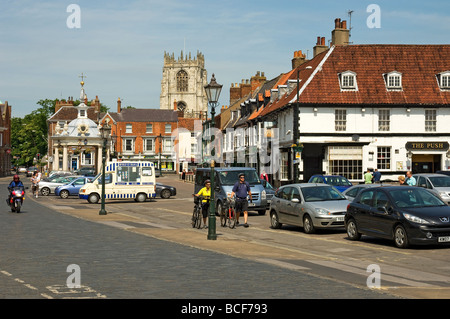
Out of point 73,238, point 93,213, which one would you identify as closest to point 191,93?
point 93,213

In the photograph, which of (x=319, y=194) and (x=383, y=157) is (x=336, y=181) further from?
(x=383, y=157)

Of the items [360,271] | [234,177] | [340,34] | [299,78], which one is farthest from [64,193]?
[360,271]

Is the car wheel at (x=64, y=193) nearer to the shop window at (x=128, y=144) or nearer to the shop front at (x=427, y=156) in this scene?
the shop front at (x=427, y=156)

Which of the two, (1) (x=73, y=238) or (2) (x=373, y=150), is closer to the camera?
(1) (x=73, y=238)

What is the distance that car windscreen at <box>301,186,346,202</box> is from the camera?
21797 mm

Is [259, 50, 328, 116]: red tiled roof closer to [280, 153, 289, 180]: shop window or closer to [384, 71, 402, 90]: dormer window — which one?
[280, 153, 289, 180]: shop window

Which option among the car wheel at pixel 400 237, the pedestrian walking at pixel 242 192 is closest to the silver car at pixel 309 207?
the pedestrian walking at pixel 242 192

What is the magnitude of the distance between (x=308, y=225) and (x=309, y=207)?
59 centimetres

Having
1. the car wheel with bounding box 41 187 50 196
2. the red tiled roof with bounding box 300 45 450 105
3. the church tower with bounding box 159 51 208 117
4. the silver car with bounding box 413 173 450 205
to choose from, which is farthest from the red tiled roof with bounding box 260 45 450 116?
the church tower with bounding box 159 51 208 117

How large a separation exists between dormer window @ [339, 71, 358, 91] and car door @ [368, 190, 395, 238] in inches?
1208

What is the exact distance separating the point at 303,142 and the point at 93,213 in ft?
66.0

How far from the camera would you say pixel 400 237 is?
17.0m

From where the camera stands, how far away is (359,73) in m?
48.8
